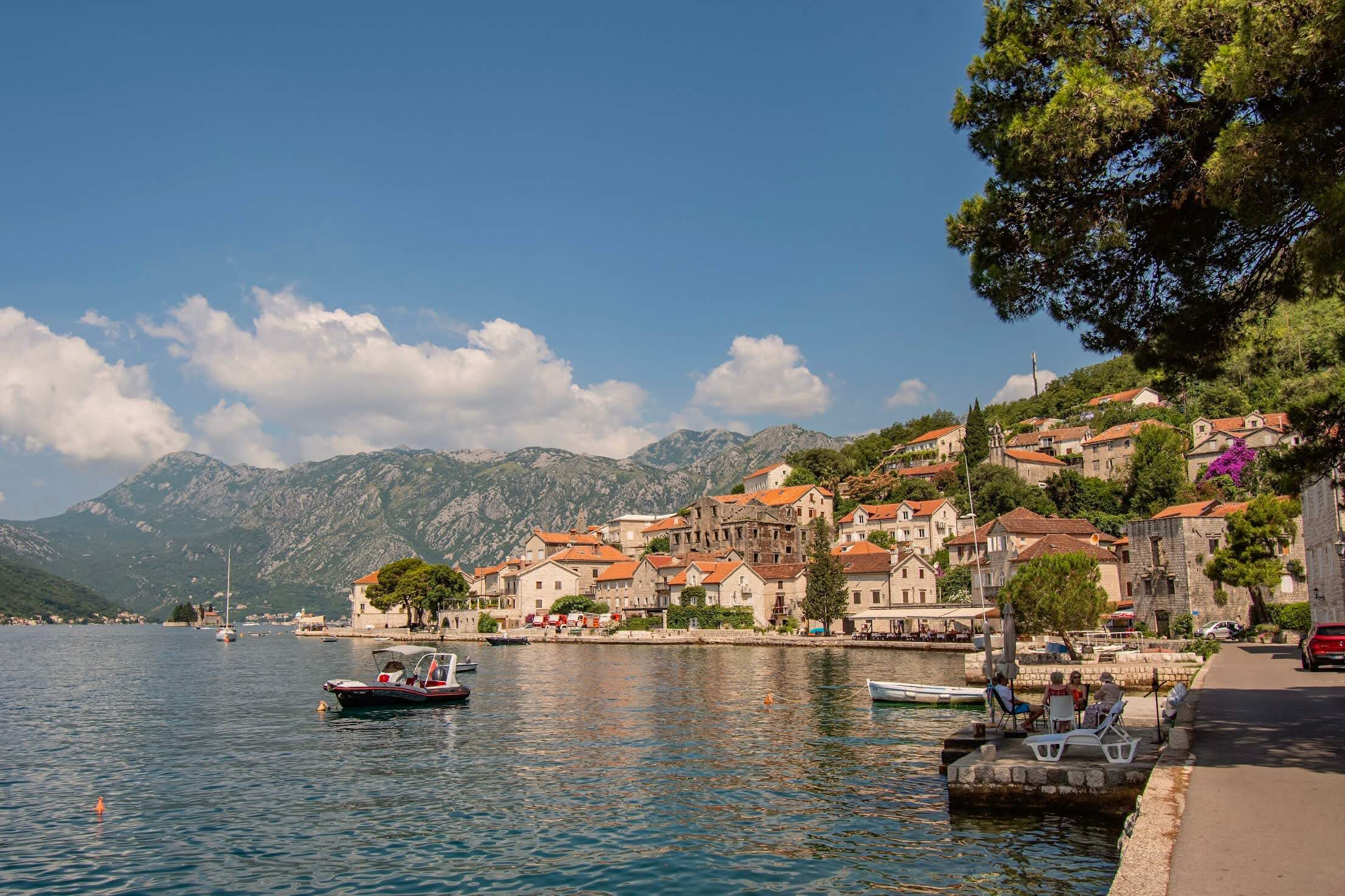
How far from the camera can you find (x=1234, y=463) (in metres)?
87.6

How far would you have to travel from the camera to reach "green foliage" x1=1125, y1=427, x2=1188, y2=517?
314 feet

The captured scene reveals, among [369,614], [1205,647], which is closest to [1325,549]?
[1205,647]

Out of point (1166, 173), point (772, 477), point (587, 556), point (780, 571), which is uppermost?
point (772, 477)

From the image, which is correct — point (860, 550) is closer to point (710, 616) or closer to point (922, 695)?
point (710, 616)

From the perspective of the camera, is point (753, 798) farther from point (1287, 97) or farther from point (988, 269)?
point (1287, 97)

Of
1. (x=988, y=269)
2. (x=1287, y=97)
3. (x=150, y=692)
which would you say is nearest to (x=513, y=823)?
(x=988, y=269)

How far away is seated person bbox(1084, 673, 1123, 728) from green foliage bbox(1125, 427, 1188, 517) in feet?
269

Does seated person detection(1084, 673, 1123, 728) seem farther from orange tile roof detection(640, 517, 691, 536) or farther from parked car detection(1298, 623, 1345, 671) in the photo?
orange tile roof detection(640, 517, 691, 536)

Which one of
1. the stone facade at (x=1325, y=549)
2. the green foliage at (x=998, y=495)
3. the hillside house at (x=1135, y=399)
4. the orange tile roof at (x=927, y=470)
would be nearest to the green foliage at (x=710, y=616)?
the green foliage at (x=998, y=495)

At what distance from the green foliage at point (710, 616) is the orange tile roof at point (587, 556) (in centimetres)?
2413

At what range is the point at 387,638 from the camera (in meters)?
121

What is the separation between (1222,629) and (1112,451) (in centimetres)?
6715

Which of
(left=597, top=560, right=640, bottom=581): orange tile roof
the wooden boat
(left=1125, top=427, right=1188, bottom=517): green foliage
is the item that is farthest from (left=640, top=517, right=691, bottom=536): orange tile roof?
the wooden boat

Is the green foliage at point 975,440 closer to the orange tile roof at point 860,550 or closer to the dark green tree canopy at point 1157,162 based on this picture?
the orange tile roof at point 860,550
